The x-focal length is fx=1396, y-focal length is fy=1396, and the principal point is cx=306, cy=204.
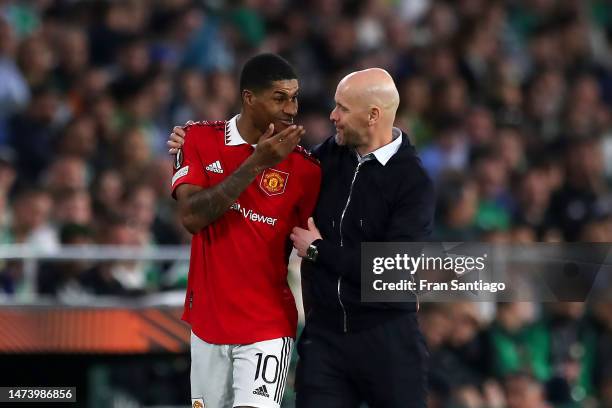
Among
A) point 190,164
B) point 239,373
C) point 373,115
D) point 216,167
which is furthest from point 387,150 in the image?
point 239,373

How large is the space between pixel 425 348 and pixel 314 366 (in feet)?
1.77

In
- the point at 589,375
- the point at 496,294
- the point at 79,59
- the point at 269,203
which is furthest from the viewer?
the point at 79,59

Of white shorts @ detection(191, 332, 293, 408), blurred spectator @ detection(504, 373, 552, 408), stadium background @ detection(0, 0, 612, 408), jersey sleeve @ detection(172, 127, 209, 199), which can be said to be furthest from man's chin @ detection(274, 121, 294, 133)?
blurred spectator @ detection(504, 373, 552, 408)

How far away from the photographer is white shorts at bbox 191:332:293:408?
251 inches

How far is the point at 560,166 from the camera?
13.0m

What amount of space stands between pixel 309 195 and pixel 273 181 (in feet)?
0.71

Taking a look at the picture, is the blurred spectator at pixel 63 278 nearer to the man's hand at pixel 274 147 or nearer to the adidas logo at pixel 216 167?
the adidas logo at pixel 216 167

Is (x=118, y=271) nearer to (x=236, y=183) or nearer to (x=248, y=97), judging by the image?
(x=248, y=97)

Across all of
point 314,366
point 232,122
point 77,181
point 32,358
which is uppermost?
point 77,181

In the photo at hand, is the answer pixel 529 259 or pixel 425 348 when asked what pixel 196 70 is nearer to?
pixel 529 259

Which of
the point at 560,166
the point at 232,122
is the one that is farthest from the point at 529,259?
the point at 560,166

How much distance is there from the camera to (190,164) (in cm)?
650

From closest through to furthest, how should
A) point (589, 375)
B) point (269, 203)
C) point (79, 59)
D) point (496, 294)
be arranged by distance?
point (269, 203)
point (496, 294)
point (589, 375)
point (79, 59)

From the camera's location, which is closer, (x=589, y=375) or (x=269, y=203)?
(x=269, y=203)
